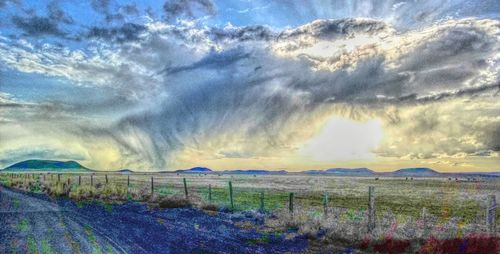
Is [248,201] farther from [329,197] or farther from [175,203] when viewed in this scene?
[329,197]

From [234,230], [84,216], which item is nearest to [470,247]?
[234,230]

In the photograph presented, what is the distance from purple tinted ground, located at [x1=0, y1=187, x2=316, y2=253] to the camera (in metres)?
13.3

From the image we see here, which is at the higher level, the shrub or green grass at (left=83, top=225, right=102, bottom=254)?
green grass at (left=83, top=225, right=102, bottom=254)

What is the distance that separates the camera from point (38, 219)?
20.4 metres

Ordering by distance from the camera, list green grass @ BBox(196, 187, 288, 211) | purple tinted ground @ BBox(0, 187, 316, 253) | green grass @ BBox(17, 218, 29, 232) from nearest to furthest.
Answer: purple tinted ground @ BBox(0, 187, 316, 253), green grass @ BBox(17, 218, 29, 232), green grass @ BBox(196, 187, 288, 211)

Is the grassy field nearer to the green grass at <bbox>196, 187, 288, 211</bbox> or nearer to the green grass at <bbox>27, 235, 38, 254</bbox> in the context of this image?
the green grass at <bbox>196, 187, 288, 211</bbox>

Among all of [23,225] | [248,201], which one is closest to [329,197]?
[248,201]

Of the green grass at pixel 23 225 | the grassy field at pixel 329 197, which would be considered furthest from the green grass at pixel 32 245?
the grassy field at pixel 329 197

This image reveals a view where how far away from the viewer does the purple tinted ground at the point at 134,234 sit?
13.3m

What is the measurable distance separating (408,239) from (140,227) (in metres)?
10.7

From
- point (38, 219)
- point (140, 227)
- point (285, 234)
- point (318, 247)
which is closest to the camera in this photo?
point (318, 247)

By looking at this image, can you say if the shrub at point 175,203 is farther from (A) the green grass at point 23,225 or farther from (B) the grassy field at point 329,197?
(A) the green grass at point 23,225

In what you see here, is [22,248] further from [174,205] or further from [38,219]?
[174,205]

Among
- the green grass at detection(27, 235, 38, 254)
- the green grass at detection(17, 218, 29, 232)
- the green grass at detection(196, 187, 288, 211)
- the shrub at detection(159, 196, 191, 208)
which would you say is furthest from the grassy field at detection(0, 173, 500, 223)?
the green grass at detection(27, 235, 38, 254)
